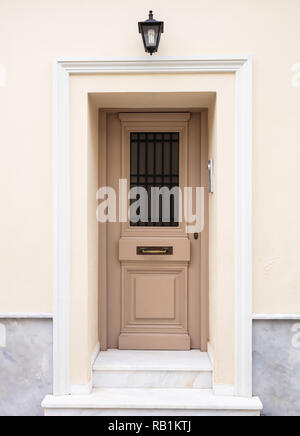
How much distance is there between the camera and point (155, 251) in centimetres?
453

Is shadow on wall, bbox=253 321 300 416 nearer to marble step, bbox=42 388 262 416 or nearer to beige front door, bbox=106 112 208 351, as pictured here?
marble step, bbox=42 388 262 416

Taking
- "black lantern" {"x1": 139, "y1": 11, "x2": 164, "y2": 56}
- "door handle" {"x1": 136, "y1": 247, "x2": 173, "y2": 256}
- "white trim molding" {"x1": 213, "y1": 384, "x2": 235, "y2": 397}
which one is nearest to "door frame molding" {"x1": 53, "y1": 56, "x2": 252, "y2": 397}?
"white trim molding" {"x1": 213, "y1": 384, "x2": 235, "y2": 397}

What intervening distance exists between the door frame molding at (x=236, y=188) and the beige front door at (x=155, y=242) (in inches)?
29.3

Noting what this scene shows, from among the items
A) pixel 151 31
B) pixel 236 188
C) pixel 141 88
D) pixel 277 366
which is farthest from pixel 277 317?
pixel 151 31

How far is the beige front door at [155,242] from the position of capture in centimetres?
457

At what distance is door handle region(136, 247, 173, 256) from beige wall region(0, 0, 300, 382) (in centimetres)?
80

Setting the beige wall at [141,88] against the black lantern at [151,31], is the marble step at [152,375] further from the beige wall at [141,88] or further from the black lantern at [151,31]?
the black lantern at [151,31]

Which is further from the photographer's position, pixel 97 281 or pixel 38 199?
pixel 97 281

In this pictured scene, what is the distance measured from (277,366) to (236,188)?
5.35ft

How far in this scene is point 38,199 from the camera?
3920mm

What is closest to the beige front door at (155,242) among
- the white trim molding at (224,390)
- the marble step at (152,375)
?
the marble step at (152,375)

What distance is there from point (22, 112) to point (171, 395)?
9.41 feet

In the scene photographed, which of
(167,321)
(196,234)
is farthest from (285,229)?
(167,321)
